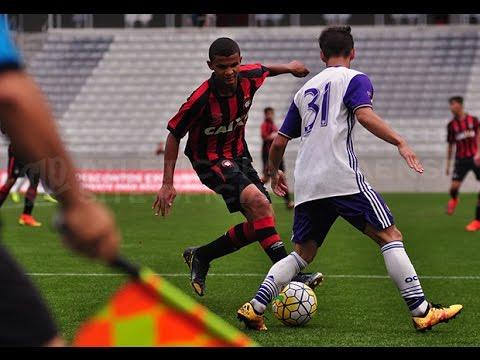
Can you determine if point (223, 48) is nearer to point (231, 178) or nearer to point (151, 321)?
point (231, 178)

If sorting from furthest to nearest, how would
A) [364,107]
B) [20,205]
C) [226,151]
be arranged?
[20,205] < [226,151] < [364,107]

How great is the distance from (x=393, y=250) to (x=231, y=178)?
1.67 metres

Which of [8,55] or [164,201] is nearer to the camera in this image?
[8,55]

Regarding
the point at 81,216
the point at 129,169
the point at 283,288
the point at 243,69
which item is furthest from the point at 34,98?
the point at 129,169

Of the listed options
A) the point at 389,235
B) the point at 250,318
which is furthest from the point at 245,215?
the point at 389,235

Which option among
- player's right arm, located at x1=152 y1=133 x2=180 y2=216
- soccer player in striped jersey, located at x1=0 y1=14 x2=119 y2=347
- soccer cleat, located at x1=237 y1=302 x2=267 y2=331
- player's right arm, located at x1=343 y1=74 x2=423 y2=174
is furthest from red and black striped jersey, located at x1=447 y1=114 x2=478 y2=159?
soccer player in striped jersey, located at x1=0 y1=14 x2=119 y2=347

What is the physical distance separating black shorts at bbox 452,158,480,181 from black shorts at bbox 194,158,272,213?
1091cm

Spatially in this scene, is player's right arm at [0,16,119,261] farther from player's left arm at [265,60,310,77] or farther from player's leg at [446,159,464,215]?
player's leg at [446,159,464,215]

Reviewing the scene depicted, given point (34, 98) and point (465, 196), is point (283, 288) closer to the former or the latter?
point (34, 98)

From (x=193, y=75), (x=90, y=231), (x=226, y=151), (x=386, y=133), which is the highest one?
(x=90, y=231)

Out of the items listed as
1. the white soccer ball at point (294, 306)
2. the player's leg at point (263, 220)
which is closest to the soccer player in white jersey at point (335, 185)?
the white soccer ball at point (294, 306)

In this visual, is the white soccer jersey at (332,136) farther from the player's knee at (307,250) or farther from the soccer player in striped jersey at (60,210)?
the soccer player in striped jersey at (60,210)

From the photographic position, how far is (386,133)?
5.61 metres

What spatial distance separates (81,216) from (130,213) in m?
16.1
